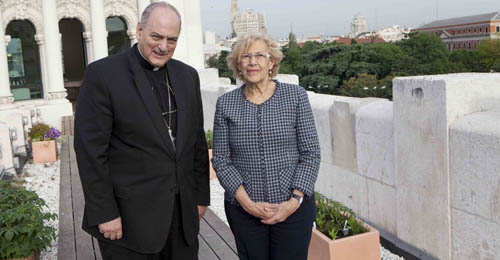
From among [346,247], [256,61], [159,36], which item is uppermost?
[159,36]

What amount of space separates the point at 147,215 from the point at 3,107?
15.4m

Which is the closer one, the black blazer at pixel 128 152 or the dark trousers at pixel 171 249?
the black blazer at pixel 128 152

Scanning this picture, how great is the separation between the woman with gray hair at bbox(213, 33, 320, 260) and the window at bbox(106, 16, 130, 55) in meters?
19.6

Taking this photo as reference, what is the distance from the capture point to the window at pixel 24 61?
59.5ft

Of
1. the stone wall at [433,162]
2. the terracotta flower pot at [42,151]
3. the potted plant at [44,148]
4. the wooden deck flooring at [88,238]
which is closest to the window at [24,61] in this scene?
the potted plant at [44,148]

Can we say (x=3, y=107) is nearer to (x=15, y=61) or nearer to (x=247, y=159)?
(x=15, y=61)

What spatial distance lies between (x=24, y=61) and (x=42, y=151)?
29.8 feet

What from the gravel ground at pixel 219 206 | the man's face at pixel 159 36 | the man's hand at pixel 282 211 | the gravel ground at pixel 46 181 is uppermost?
the man's face at pixel 159 36

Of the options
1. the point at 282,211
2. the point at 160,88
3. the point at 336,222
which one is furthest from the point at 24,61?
the point at 282,211

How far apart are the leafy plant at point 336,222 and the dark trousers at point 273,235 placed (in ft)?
3.52

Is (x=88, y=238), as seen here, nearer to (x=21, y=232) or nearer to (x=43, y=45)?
(x=21, y=232)

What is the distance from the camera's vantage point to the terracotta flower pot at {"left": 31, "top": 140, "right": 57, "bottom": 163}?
1056cm

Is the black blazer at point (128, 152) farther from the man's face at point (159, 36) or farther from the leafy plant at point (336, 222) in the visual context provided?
the leafy plant at point (336, 222)

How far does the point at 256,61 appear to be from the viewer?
9.32ft
